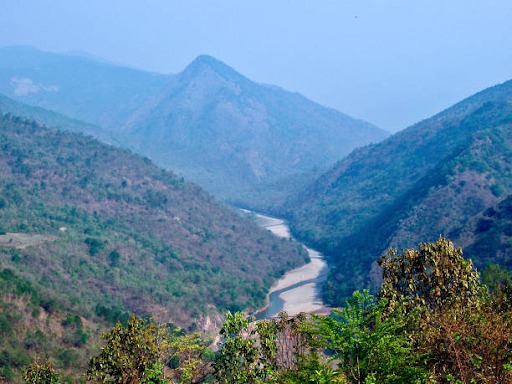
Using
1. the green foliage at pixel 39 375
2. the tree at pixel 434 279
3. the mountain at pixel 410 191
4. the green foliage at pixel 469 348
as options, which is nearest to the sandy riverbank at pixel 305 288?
the mountain at pixel 410 191

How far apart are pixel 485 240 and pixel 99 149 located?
79.5 m

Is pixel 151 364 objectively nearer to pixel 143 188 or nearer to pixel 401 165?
pixel 143 188

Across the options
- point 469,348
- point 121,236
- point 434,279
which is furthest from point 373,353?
point 121,236

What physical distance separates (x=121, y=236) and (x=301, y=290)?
31296 millimetres

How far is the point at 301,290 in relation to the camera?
247 feet

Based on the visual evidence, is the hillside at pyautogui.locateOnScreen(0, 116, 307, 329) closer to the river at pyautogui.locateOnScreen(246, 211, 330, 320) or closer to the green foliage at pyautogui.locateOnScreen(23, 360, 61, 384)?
the river at pyautogui.locateOnScreen(246, 211, 330, 320)

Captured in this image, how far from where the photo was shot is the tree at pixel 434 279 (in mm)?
14211

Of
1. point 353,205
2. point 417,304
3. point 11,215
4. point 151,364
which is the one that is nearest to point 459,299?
Answer: point 417,304

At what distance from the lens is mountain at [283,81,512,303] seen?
66.0 m

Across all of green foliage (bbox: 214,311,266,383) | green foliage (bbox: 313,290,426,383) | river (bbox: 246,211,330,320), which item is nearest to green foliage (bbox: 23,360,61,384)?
green foliage (bbox: 214,311,266,383)

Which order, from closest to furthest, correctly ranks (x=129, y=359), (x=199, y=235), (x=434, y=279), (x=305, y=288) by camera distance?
(x=129, y=359), (x=434, y=279), (x=305, y=288), (x=199, y=235)

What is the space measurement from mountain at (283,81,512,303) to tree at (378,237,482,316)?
118 ft

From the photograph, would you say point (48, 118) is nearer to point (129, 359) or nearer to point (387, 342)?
point (129, 359)

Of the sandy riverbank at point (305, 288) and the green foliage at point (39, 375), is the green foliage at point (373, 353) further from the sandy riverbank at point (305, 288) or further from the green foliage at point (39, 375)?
the sandy riverbank at point (305, 288)
